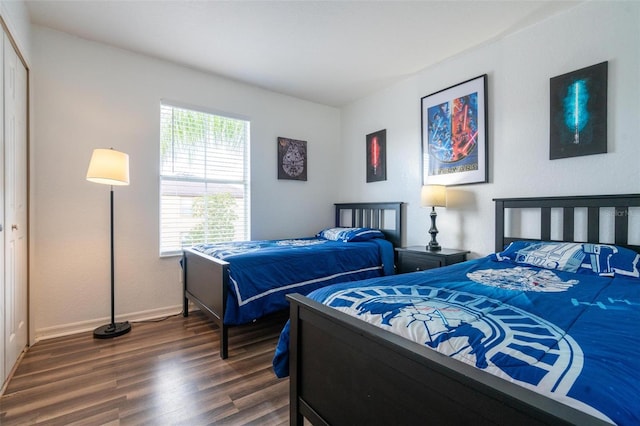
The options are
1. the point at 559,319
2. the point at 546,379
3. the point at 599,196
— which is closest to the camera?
the point at 546,379

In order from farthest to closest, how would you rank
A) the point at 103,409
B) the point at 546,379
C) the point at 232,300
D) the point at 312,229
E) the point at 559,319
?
the point at 312,229 → the point at 232,300 → the point at 103,409 → the point at 559,319 → the point at 546,379

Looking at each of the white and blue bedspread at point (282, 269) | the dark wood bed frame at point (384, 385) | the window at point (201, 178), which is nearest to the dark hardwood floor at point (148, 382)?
the white and blue bedspread at point (282, 269)

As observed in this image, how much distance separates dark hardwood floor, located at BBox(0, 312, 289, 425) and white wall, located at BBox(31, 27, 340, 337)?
15.5 inches

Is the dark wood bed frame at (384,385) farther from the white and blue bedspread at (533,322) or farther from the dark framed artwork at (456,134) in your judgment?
the dark framed artwork at (456,134)

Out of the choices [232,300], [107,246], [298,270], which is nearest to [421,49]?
[298,270]

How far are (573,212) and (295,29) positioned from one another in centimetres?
254

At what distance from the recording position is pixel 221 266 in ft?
6.80

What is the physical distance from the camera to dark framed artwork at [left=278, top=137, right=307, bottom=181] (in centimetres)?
373

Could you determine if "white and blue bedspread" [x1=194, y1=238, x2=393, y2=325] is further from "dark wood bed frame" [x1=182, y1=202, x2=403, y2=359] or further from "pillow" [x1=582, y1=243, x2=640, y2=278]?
"pillow" [x1=582, y1=243, x2=640, y2=278]

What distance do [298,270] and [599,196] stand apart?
2.21 m

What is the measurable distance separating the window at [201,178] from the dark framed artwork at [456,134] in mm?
2060

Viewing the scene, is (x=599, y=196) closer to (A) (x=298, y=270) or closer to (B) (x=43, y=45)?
(A) (x=298, y=270)

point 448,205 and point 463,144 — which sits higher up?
point 463,144

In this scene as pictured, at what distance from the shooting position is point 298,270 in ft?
8.18
